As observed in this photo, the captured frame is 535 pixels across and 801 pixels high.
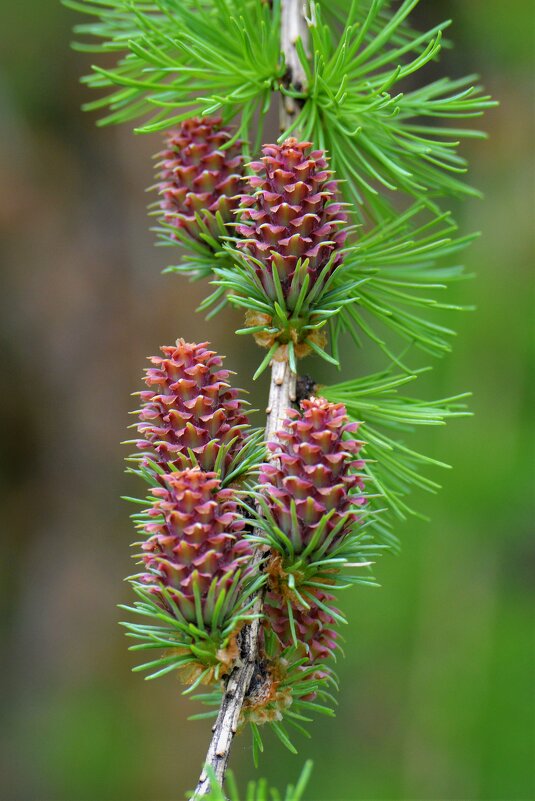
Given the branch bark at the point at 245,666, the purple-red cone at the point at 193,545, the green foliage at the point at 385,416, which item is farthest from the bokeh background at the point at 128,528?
the purple-red cone at the point at 193,545

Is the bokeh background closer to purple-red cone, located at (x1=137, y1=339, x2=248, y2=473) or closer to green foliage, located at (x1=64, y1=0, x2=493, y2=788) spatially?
green foliage, located at (x1=64, y1=0, x2=493, y2=788)

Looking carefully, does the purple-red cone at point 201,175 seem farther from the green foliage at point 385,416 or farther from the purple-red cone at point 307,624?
the purple-red cone at point 307,624

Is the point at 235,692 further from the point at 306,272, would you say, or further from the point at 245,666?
the point at 306,272

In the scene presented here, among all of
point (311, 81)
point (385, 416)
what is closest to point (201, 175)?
point (311, 81)

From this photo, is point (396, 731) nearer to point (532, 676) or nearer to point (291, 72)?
point (532, 676)

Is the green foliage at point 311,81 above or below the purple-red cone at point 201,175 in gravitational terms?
above
